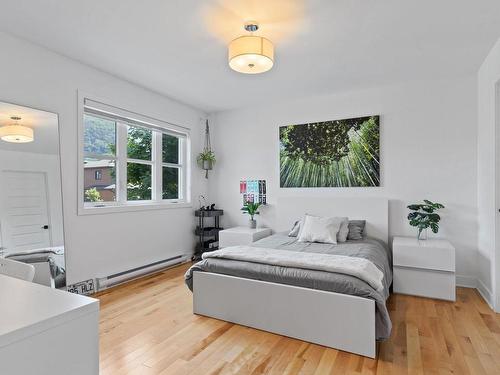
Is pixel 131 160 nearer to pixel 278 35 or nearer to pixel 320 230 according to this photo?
pixel 278 35

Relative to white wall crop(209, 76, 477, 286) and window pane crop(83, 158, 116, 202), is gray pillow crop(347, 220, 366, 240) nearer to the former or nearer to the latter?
white wall crop(209, 76, 477, 286)

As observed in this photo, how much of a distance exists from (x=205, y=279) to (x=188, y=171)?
7.82ft

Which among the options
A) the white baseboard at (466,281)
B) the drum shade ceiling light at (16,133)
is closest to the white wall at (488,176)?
the white baseboard at (466,281)

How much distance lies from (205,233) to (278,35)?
9.89ft

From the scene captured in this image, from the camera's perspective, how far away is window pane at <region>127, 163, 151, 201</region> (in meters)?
3.87

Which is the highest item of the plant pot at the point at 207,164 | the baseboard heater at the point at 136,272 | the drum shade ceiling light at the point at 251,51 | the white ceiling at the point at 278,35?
the white ceiling at the point at 278,35

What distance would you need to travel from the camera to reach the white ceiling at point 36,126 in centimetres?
257

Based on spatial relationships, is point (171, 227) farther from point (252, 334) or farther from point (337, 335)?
point (337, 335)

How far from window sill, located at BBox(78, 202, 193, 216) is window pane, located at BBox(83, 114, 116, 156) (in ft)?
2.07

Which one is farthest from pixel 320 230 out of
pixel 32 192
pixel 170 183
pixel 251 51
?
pixel 32 192

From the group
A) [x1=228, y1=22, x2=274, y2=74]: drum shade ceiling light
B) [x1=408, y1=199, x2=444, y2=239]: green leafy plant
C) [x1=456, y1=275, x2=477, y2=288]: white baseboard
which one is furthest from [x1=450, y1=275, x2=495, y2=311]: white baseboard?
[x1=228, y1=22, x2=274, y2=74]: drum shade ceiling light

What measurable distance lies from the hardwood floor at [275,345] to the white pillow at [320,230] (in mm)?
881

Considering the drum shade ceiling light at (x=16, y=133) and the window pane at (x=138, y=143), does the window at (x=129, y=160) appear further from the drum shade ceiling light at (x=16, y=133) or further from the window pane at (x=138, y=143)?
the drum shade ceiling light at (x=16, y=133)

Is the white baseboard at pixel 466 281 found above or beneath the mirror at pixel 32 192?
beneath
